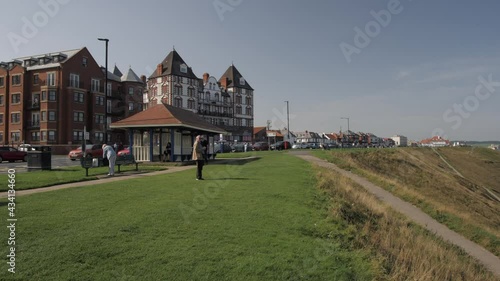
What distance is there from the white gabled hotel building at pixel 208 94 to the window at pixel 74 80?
2310 cm

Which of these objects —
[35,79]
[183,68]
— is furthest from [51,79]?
[183,68]

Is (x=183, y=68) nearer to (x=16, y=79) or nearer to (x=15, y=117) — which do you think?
(x=16, y=79)

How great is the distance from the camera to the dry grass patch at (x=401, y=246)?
7.07 meters

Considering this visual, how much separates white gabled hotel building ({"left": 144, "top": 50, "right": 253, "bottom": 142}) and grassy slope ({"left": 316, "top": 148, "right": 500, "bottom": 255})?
43.5 meters

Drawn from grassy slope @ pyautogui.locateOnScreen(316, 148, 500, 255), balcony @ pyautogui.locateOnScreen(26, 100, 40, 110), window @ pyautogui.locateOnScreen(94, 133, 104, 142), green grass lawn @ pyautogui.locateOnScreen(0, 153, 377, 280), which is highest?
balcony @ pyautogui.locateOnScreen(26, 100, 40, 110)

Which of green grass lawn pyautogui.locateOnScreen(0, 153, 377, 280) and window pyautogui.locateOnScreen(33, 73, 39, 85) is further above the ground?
window pyautogui.locateOnScreen(33, 73, 39, 85)

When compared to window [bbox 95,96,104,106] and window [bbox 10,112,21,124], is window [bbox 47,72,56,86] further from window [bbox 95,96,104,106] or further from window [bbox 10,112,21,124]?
window [bbox 10,112,21,124]

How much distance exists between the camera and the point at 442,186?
31.2m

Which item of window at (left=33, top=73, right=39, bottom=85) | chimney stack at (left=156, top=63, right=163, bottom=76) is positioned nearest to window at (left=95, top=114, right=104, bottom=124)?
window at (left=33, top=73, right=39, bottom=85)

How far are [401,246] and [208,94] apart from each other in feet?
268

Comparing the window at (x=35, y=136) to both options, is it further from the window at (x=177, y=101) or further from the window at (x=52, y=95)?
the window at (x=177, y=101)

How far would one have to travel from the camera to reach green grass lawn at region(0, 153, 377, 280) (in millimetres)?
5230

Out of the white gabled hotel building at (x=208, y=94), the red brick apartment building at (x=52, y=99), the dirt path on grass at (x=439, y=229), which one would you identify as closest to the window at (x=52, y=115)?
the red brick apartment building at (x=52, y=99)

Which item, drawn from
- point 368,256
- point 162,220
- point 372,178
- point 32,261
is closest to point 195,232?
point 162,220
